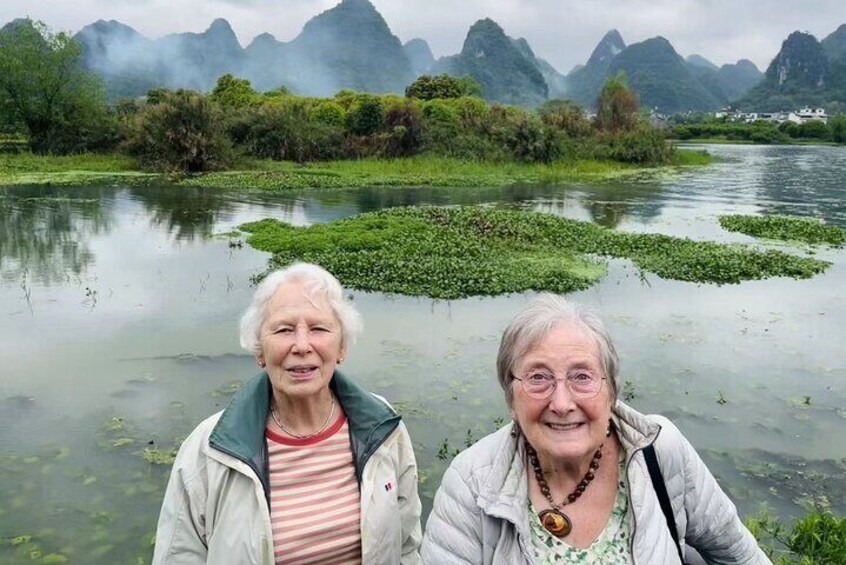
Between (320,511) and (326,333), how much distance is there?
0.65 metres

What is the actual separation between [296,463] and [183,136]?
32448 mm

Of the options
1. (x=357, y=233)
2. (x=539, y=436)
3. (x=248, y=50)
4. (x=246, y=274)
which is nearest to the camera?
(x=539, y=436)

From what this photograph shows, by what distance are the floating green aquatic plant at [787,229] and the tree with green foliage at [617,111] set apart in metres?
27.8

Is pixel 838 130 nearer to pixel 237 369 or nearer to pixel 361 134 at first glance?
pixel 361 134

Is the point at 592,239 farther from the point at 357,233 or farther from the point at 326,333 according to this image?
the point at 326,333

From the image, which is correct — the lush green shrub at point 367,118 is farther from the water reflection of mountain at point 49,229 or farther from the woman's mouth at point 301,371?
the woman's mouth at point 301,371

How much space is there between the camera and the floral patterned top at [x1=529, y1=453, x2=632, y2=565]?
2092 mm

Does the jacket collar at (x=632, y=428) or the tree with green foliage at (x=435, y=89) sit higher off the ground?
the tree with green foliage at (x=435, y=89)

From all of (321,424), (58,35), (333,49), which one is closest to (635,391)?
(321,424)

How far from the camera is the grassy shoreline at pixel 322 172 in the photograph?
27.9 meters

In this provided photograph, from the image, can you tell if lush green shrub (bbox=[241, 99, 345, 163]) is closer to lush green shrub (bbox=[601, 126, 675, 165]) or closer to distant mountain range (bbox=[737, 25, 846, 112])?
lush green shrub (bbox=[601, 126, 675, 165])

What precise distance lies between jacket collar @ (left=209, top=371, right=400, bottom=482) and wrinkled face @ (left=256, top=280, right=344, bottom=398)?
0.28 feet

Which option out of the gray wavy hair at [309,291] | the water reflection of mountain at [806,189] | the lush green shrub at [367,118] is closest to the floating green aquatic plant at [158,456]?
the gray wavy hair at [309,291]

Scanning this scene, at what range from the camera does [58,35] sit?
3972 centimetres
